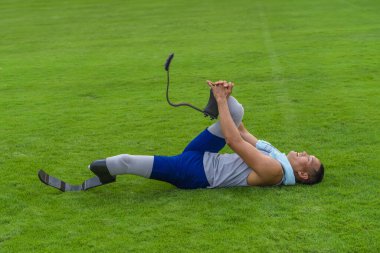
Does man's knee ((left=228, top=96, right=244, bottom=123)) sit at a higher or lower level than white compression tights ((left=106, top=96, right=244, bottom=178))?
higher

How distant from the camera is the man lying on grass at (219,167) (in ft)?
14.3

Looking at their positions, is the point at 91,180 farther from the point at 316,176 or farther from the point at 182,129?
the point at 182,129

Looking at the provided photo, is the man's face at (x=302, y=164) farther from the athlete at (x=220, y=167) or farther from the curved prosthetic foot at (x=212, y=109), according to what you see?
the curved prosthetic foot at (x=212, y=109)

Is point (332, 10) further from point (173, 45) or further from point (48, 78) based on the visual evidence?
point (48, 78)

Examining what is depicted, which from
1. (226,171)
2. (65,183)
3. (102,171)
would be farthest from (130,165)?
(226,171)

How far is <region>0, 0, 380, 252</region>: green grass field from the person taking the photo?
3.75 m

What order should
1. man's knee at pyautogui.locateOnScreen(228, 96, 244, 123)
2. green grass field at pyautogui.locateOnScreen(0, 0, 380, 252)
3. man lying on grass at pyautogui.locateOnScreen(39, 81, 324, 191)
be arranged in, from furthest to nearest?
man's knee at pyautogui.locateOnScreen(228, 96, 244, 123)
man lying on grass at pyautogui.locateOnScreen(39, 81, 324, 191)
green grass field at pyautogui.locateOnScreen(0, 0, 380, 252)

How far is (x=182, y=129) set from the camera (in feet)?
20.6

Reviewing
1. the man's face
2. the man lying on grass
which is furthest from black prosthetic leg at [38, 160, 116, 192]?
the man's face

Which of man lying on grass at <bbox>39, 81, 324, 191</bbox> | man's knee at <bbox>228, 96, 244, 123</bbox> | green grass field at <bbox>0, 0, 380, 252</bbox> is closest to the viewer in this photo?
green grass field at <bbox>0, 0, 380, 252</bbox>

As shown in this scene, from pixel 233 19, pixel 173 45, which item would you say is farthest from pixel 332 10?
pixel 173 45

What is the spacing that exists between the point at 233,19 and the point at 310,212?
1338cm

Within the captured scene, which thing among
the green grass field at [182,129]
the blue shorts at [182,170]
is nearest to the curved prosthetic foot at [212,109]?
the blue shorts at [182,170]

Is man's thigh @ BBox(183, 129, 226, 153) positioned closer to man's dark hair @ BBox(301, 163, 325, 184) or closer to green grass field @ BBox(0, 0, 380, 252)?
green grass field @ BBox(0, 0, 380, 252)
